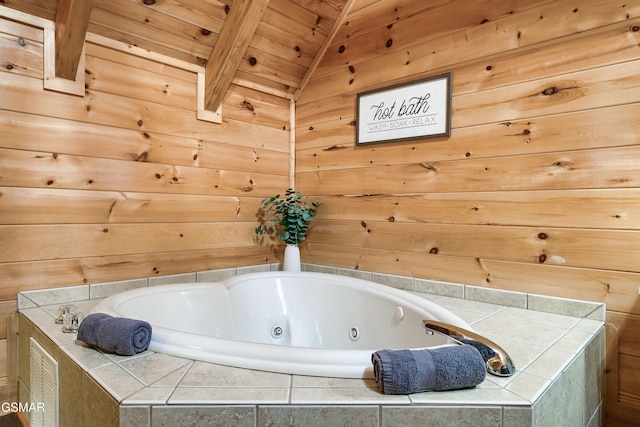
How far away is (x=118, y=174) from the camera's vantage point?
201 cm

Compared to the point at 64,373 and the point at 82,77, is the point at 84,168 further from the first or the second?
the point at 64,373

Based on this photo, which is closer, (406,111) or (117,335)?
(117,335)

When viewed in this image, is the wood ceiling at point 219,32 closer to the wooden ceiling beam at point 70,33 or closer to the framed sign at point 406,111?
the wooden ceiling beam at point 70,33

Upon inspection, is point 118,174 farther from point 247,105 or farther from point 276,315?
point 276,315

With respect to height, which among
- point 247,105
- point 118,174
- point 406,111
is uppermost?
point 247,105

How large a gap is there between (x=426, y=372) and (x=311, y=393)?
289 mm

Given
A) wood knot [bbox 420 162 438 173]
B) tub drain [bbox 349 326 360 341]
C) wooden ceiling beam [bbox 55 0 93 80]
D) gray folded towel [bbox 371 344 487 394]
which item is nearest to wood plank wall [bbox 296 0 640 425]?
wood knot [bbox 420 162 438 173]

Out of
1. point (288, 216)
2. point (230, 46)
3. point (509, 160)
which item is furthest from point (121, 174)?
point (509, 160)

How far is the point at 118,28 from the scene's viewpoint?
77.0 inches

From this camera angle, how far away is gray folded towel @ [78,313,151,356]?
1.12 metres

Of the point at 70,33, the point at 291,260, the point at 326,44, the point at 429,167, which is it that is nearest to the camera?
the point at 70,33

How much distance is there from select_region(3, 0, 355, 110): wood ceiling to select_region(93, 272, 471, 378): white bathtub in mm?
1178

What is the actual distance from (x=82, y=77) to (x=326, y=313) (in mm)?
1778

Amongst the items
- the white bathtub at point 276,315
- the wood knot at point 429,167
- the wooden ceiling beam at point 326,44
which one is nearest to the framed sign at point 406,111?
the wood knot at point 429,167
